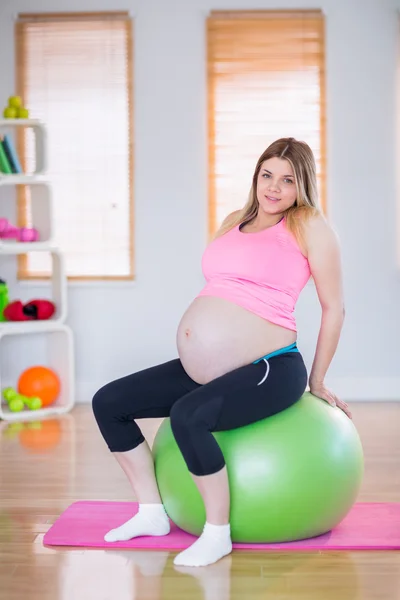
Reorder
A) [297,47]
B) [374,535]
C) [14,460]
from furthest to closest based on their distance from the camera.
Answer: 1. [297,47]
2. [14,460]
3. [374,535]

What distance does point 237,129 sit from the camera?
4.73 metres

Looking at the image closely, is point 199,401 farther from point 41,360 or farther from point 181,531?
point 41,360

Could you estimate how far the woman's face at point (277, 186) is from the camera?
92.4 inches

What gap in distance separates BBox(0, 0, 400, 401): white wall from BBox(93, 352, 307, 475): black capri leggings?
2.45 meters

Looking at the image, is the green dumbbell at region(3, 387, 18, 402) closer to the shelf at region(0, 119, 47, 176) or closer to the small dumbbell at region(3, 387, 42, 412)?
the small dumbbell at region(3, 387, 42, 412)

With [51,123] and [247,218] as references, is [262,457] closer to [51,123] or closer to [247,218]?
[247,218]

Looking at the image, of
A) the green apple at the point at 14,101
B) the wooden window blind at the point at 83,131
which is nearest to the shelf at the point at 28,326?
the wooden window blind at the point at 83,131

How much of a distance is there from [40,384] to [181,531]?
88.1 inches

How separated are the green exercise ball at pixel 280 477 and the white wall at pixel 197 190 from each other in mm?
2503

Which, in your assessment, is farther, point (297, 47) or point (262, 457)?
point (297, 47)

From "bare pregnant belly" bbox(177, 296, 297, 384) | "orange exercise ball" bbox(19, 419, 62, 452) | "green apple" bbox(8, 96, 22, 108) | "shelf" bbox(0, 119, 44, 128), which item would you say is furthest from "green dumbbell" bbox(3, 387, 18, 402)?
"bare pregnant belly" bbox(177, 296, 297, 384)

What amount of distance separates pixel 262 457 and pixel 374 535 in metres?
0.45

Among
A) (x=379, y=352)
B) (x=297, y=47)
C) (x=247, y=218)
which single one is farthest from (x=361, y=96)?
(x=247, y=218)

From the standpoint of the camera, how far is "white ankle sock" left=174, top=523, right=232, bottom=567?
210cm
